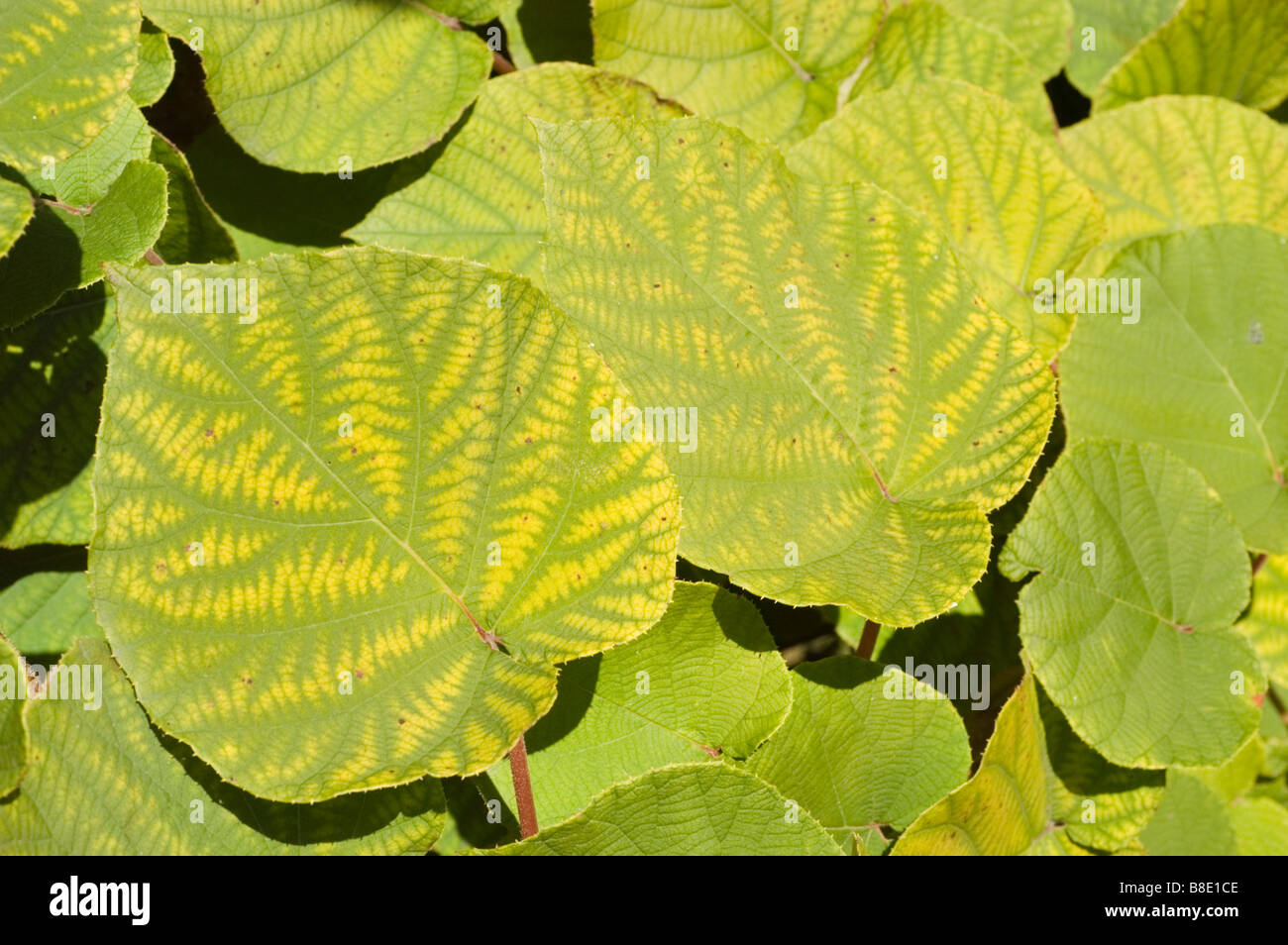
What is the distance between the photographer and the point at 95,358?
109 centimetres

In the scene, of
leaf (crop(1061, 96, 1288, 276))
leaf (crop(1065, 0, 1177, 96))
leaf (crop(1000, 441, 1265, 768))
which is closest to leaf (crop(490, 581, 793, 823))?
leaf (crop(1000, 441, 1265, 768))

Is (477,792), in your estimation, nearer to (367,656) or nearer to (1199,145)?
(367,656)

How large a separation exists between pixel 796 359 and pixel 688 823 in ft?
1.53

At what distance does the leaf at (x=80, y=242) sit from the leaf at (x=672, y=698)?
585 mm

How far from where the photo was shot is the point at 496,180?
1.26 meters

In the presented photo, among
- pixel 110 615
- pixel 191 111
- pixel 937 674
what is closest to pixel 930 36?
pixel 937 674

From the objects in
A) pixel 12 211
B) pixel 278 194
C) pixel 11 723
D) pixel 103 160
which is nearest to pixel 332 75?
pixel 278 194

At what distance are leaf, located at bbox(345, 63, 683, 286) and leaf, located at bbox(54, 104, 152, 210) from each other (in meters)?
0.27

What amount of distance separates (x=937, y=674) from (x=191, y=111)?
1.11 m

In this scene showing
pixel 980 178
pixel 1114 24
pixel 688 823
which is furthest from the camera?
pixel 1114 24

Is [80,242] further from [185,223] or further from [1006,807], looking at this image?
[1006,807]

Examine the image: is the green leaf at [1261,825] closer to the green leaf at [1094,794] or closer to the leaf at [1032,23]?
the green leaf at [1094,794]

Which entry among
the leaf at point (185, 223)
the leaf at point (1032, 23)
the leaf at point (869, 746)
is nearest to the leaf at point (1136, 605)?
the leaf at point (869, 746)

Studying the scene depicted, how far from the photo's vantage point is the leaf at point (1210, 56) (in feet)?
4.99
